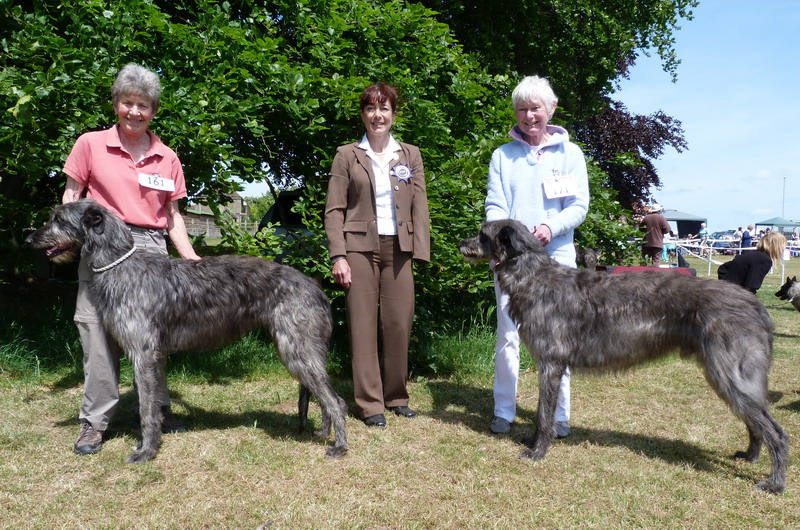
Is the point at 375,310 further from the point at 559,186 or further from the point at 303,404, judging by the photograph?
the point at 559,186

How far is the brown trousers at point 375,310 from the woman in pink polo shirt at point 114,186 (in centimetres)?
162

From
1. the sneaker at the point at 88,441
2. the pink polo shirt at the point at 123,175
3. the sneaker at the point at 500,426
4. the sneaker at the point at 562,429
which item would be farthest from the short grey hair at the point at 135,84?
the sneaker at the point at 562,429

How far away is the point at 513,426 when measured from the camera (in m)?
5.22

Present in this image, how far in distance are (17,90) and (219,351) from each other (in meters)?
3.21

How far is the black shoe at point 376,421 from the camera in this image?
Answer: 5090 millimetres

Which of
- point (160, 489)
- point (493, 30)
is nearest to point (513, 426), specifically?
point (160, 489)

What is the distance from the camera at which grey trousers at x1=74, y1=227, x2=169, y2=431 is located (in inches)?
171

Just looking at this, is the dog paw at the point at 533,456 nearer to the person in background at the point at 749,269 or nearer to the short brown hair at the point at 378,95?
the short brown hair at the point at 378,95

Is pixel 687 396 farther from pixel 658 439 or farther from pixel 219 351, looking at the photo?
pixel 219 351

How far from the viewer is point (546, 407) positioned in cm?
448

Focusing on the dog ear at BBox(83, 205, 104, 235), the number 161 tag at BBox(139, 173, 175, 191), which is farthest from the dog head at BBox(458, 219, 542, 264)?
the dog ear at BBox(83, 205, 104, 235)

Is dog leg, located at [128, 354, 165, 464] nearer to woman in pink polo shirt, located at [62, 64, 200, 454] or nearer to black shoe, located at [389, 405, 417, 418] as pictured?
woman in pink polo shirt, located at [62, 64, 200, 454]

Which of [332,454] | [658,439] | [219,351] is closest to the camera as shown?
[332,454]

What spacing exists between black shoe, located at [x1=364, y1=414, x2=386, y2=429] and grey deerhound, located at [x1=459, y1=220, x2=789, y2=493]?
124 cm
